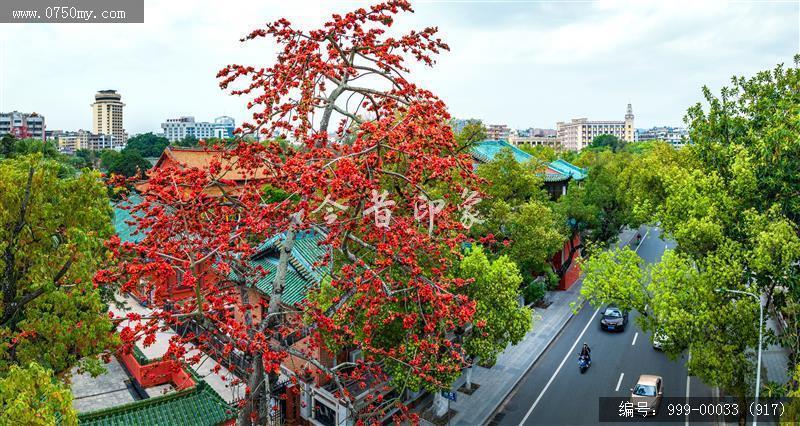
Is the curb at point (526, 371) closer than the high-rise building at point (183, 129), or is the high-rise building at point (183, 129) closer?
the curb at point (526, 371)

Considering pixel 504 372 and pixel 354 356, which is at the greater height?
pixel 354 356

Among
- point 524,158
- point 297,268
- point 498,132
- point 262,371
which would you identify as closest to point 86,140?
point 498,132

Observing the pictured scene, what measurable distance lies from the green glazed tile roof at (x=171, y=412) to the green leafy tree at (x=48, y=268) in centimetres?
213

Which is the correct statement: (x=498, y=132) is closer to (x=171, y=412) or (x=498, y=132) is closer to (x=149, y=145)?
(x=149, y=145)

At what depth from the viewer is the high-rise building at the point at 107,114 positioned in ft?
455

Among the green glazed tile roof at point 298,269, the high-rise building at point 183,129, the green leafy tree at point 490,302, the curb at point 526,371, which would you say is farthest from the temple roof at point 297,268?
the high-rise building at point 183,129

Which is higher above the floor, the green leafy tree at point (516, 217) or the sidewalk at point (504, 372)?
the green leafy tree at point (516, 217)

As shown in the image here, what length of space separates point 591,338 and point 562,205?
713 centimetres

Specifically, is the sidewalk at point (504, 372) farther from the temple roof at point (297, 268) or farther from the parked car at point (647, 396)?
the temple roof at point (297, 268)

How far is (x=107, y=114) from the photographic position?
5487 inches

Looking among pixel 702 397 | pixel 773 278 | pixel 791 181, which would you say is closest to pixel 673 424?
pixel 702 397

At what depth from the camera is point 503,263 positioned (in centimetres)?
1667

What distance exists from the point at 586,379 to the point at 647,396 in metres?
3.33

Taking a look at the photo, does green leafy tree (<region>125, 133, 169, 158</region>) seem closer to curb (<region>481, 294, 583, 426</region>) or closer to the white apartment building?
the white apartment building
